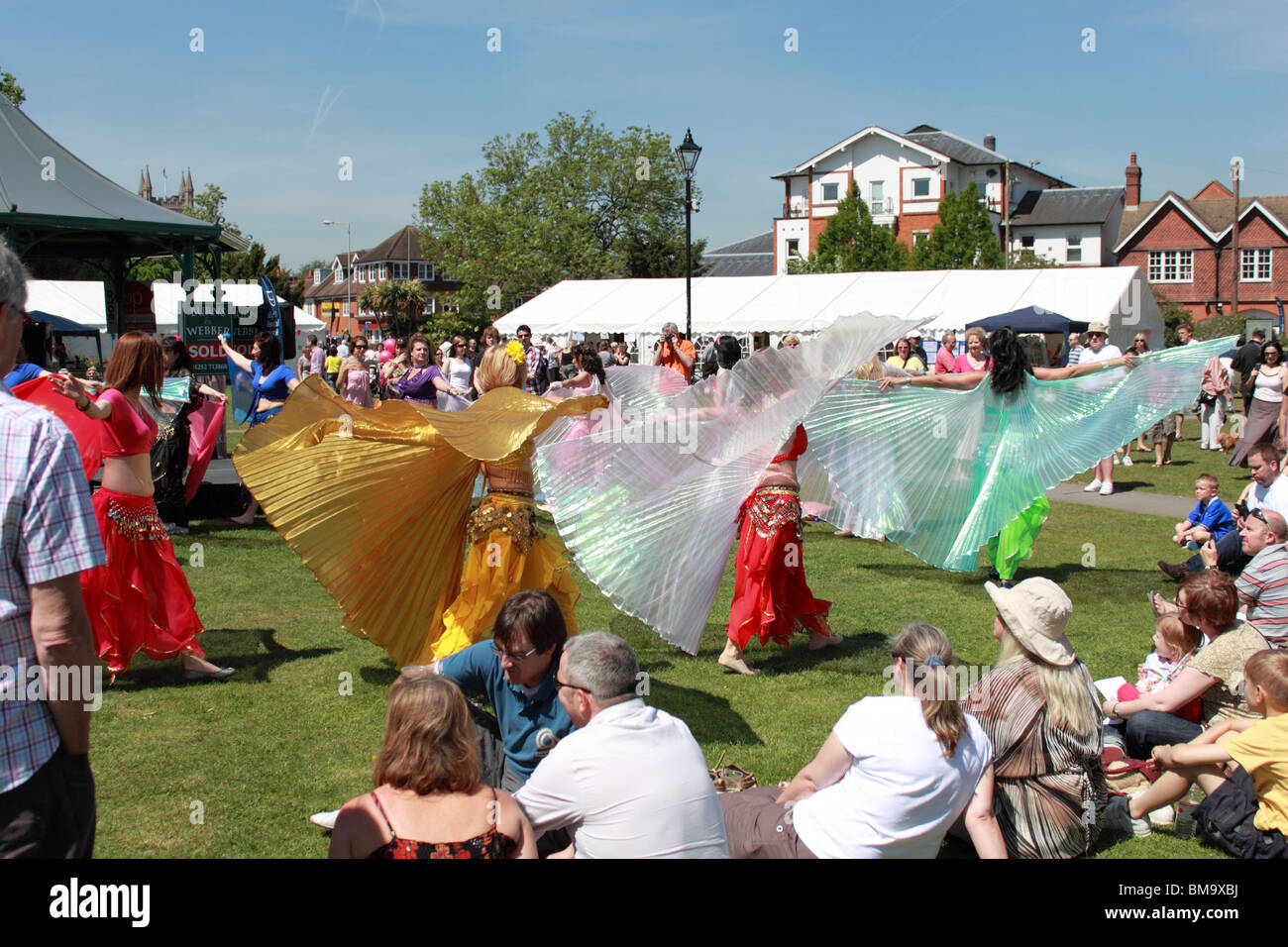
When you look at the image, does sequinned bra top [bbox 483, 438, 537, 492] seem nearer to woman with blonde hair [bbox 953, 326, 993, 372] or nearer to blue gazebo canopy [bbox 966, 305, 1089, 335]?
woman with blonde hair [bbox 953, 326, 993, 372]

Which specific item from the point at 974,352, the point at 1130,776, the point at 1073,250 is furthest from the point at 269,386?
the point at 1073,250

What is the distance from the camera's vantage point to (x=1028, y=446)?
7.46m

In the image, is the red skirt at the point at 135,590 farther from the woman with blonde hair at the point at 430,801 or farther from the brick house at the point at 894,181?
the brick house at the point at 894,181

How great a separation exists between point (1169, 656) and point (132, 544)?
17.6 feet

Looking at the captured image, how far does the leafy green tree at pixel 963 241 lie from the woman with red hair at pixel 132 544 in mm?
47966

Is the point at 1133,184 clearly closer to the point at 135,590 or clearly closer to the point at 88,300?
the point at 88,300

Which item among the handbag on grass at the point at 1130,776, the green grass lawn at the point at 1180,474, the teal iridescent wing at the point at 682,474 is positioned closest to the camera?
the handbag on grass at the point at 1130,776

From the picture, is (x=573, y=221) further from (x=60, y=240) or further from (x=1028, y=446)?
(x=1028, y=446)

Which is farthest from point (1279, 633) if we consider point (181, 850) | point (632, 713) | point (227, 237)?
point (227, 237)

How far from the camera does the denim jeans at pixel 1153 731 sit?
4.59 meters

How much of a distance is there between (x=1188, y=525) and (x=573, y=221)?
51292mm

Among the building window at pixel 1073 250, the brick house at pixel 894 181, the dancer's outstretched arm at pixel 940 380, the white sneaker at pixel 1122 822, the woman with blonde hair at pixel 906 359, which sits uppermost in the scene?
the brick house at pixel 894 181

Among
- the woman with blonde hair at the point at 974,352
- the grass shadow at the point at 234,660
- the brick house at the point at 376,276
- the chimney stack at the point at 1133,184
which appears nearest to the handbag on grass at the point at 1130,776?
the grass shadow at the point at 234,660

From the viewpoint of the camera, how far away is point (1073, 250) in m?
60.2
